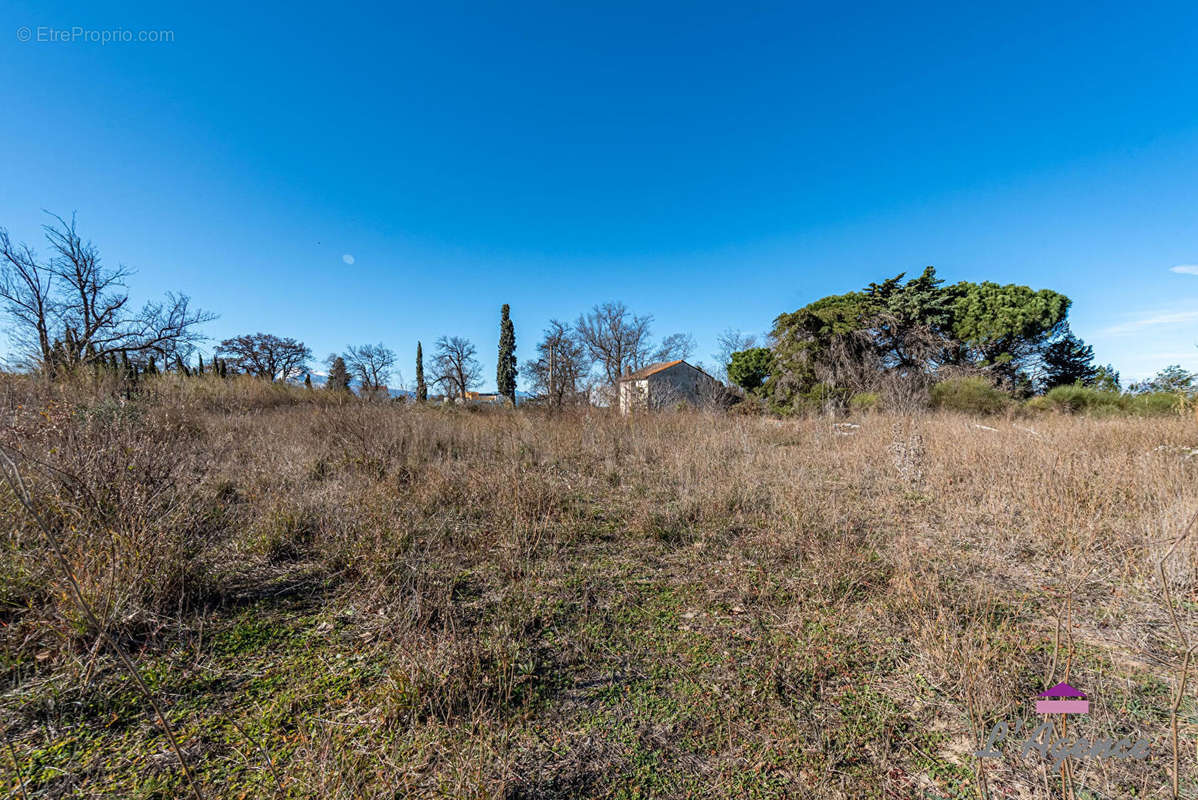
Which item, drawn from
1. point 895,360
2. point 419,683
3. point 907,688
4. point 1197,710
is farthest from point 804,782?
point 895,360

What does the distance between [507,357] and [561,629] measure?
30.0 meters

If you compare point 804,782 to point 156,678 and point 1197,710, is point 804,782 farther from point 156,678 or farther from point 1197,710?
point 156,678

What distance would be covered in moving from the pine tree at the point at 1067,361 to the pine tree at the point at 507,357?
2919 centimetres

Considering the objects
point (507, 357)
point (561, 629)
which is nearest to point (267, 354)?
point (507, 357)

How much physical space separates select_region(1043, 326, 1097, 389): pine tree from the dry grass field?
19279 millimetres

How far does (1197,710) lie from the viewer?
1.66 m

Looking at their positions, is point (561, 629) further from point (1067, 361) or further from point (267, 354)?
point (267, 354)

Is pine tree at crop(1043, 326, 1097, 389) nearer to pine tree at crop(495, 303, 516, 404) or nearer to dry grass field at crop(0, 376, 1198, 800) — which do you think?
dry grass field at crop(0, 376, 1198, 800)

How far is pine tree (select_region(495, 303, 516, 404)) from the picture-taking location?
3089 centimetres

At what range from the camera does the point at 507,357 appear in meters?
31.1

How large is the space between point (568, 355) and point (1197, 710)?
2683cm

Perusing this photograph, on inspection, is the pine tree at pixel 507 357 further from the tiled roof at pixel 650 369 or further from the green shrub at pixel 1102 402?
the green shrub at pixel 1102 402

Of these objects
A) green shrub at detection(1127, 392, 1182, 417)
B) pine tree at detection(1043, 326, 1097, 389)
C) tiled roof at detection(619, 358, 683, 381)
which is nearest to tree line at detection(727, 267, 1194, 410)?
pine tree at detection(1043, 326, 1097, 389)

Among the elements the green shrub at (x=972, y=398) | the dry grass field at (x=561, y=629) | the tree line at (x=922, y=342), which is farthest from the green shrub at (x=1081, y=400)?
the dry grass field at (x=561, y=629)
